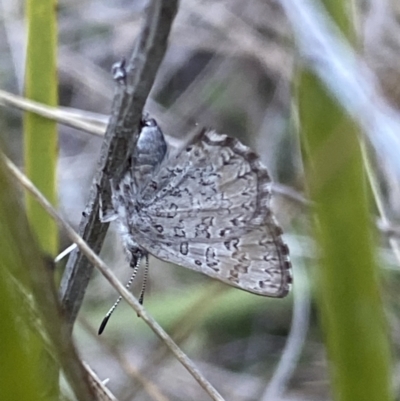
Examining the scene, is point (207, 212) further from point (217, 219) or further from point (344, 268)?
point (344, 268)

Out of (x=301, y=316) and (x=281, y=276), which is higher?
(x=281, y=276)

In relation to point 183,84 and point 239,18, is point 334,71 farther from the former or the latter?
point 183,84

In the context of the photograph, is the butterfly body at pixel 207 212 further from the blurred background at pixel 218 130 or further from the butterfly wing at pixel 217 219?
the blurred background at pixel 218 130

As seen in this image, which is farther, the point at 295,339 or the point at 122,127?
the point at 295,339

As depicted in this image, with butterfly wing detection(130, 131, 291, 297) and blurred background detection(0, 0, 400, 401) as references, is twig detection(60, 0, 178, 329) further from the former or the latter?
blurred background detection(0, 0, 400, 401)

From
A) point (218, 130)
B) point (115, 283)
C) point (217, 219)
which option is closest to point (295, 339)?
point (218, 130)

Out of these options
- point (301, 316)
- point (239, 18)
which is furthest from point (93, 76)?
point (301, 316)

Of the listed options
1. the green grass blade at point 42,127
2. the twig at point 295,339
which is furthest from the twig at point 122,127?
the twig at point 295,339

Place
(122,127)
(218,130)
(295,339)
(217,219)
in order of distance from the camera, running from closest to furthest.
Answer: (122,127) < (217,219) < (295,339) < (218,130)
